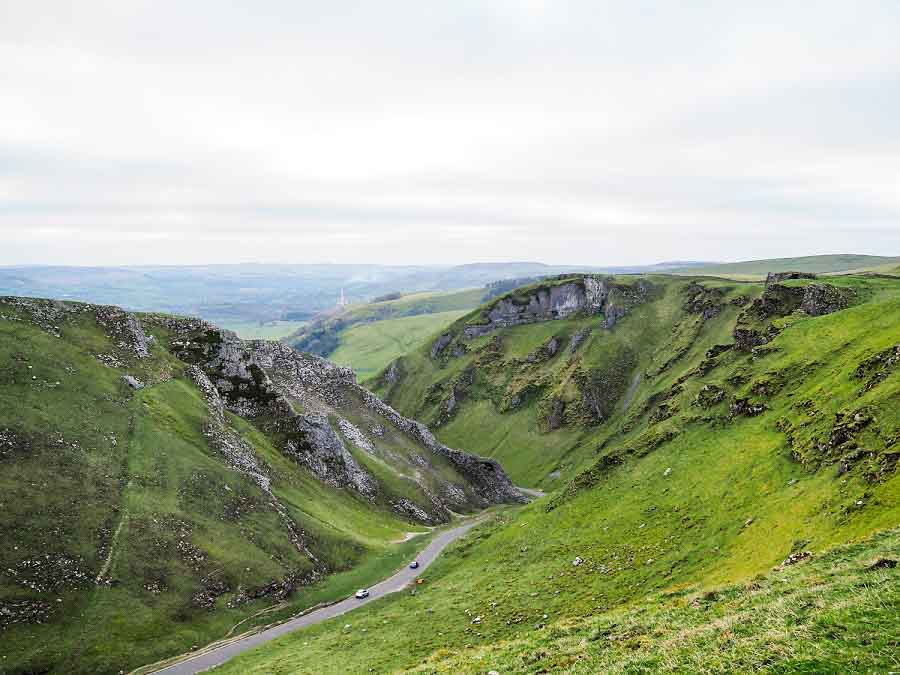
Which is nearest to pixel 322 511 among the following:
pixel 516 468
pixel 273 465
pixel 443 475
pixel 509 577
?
pixel 273 465

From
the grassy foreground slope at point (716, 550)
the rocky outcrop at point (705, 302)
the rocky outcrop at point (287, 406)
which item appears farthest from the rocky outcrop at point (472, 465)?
the rocky outcrop at point (705, 302)

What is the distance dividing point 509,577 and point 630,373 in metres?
148

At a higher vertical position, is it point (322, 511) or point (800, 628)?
point (800, 628)

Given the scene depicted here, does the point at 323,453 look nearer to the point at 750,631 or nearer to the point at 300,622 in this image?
the point at 300,622

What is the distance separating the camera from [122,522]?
64812 mm

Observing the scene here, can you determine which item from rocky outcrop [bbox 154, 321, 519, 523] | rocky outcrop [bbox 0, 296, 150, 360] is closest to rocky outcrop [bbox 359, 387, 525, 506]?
rocky outcrop [bbox 154, 321, 519, 523]

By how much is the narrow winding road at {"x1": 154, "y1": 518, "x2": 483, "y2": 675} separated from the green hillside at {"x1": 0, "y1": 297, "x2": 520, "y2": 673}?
2041mm

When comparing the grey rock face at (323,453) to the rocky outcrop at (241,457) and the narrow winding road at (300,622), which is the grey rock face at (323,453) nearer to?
the rocky outcrop at (241,457)

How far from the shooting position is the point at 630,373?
646 ft

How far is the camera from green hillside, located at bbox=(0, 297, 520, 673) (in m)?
56.0

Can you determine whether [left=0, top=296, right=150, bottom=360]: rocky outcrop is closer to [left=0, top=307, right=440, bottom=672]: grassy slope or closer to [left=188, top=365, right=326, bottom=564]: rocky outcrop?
[left=0, top=307, right=440, bottom=672]: grassy slope

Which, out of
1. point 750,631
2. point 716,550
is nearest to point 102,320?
point 716,550

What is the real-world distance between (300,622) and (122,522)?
2683 centimetres

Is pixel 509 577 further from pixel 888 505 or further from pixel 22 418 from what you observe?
pixel 22 418
